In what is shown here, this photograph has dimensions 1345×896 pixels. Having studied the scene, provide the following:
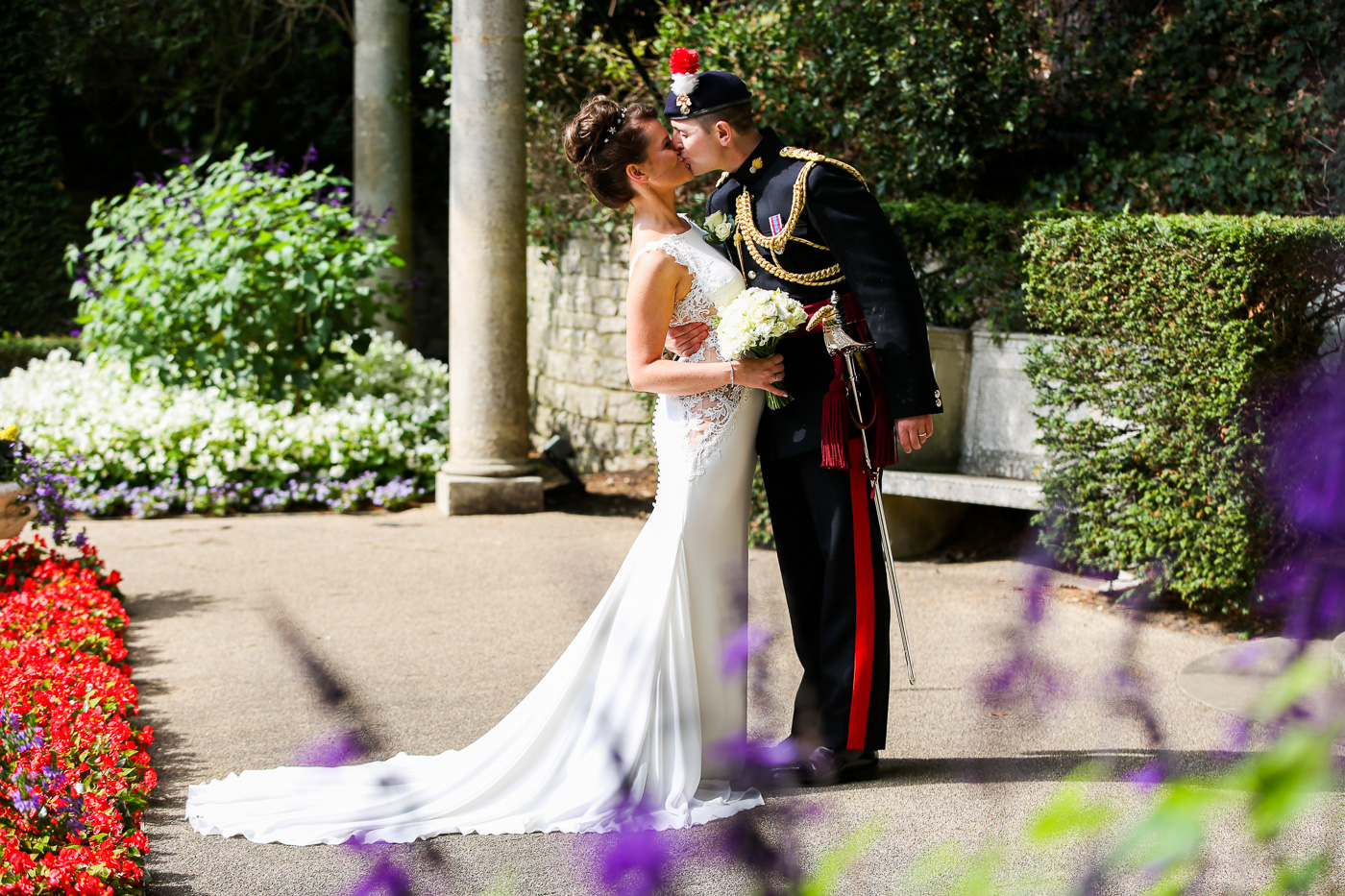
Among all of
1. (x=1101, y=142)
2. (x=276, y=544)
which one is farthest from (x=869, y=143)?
(x=276, y=544)

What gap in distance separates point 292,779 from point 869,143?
16.5 feet

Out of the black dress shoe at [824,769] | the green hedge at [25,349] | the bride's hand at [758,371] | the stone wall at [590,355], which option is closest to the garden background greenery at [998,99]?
the stone wall at [590,355]

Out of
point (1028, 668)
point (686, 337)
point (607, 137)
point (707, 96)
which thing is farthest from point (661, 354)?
point (1028, 668)

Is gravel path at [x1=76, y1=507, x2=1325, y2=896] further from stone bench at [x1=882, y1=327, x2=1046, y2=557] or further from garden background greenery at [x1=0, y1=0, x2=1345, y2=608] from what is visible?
garden background greenery at [x1=0, y1=0, x2=1345, y2=608]

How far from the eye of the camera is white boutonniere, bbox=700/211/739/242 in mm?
3129

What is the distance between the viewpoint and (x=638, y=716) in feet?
9.43

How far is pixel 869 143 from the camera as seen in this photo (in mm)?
6871

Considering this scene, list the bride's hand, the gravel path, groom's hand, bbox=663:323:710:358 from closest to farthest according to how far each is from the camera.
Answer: the gravel path < the bride's hand < groom's hand, bbox=663:323:710:358

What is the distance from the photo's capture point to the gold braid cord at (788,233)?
9.93 feet

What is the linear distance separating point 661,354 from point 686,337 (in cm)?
12

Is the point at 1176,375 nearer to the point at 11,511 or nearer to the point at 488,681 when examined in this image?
the point at 488,681

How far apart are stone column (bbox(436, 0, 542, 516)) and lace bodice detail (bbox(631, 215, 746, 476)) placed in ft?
13.4

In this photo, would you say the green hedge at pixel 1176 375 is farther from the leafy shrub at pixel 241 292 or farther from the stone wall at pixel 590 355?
the leafy shrub at pixel 241 292

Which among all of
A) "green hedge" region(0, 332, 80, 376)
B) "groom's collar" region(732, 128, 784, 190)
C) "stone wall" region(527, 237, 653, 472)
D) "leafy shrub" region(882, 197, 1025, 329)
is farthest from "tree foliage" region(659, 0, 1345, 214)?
"green hedge" region(0, 332, 80, 376)
